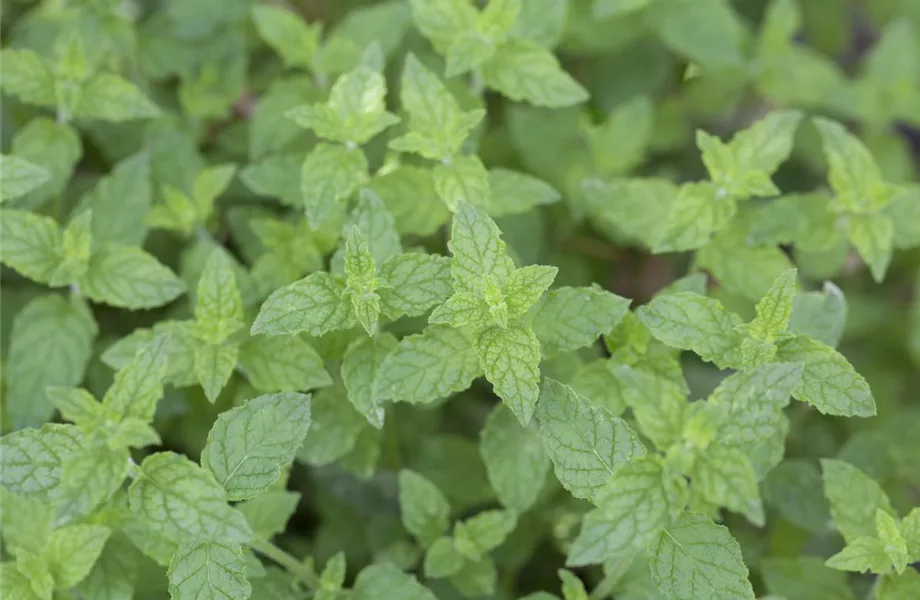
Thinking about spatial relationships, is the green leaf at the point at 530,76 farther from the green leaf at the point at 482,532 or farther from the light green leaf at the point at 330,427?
the green leaf at the point at 482,532

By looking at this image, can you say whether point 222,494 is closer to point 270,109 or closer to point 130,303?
point 130,303

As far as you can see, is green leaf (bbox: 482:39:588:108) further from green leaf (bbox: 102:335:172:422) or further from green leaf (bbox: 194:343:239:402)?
green leaf (bbox: 102:335:172:422)

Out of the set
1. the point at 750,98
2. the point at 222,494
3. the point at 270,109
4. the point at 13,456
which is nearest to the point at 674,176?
the point at 750,98

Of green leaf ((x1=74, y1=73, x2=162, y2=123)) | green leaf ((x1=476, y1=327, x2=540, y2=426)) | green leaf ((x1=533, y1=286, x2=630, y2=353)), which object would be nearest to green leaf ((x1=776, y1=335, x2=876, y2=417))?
green leaf ((x1=533, y1=286, x2=630, y2=353))

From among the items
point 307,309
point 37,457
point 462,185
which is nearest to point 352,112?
point 462,185

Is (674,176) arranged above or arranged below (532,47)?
below
